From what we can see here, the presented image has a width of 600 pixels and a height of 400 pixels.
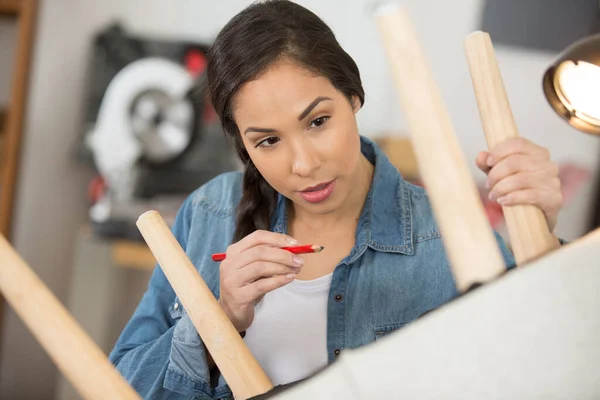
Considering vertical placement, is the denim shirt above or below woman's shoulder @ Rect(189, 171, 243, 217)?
Answer: below

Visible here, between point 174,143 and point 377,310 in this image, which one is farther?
point 174,143

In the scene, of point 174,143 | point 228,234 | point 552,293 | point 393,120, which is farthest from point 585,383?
point 393,120

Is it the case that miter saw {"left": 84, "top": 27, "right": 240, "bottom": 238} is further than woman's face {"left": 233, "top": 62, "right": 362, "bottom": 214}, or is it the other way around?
miter saw {"left": 84, "top": 27, "right": 240, "bottom": 238}

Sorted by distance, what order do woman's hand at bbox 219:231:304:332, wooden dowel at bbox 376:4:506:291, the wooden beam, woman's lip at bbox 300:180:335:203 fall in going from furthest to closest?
the wooden beam
woman's lip at bbox 300:180:335:203
woman's hand at bbox 219:231:304:332
wooden dowel at bbox 376:4:506:291

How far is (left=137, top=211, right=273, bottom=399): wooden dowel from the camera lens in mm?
401

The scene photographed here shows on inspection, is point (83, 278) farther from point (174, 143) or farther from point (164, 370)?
point (164, 370)

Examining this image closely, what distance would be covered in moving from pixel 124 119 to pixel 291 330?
143 cm

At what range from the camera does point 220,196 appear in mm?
707

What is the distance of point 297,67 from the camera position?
548mm

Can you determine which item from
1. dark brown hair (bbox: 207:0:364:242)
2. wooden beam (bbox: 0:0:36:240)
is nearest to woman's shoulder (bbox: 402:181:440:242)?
dark brown hair (bbox: 207:0:364:242)

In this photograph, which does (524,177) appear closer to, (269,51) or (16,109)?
(269,51)

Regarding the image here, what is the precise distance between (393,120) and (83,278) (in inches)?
43.5

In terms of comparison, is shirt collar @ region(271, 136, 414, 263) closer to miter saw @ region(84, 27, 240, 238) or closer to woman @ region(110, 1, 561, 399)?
woman @ region(110, 1, 561, 399)

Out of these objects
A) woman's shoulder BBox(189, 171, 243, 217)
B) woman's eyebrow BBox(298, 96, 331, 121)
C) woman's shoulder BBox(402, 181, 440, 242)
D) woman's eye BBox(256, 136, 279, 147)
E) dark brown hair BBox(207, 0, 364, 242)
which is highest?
dark brown hair BBox(207, 0, 364, 242)
